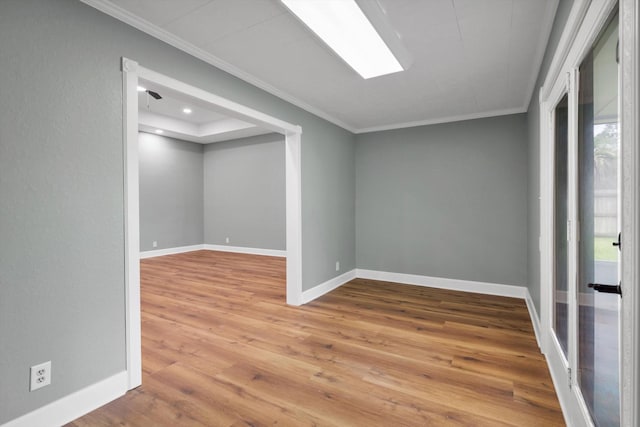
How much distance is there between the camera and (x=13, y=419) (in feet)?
5.03

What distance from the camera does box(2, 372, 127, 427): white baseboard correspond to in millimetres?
1603

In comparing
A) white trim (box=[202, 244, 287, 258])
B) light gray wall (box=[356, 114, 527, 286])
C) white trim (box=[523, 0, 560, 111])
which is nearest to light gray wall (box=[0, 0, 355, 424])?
white trim (box=[523, 0, 560, 111])

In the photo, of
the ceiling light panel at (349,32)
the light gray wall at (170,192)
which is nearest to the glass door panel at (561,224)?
the ceiling light panel at (349,32)

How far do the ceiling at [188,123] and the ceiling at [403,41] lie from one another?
276 cm

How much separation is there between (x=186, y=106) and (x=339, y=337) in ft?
15.9

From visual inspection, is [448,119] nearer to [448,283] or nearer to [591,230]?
[448,283]

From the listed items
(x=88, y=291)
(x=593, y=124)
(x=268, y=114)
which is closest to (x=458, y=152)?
(x=268, y=114)

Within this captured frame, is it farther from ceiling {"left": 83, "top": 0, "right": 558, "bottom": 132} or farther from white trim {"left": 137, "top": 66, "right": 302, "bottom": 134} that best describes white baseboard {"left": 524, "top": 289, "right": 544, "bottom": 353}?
white trim {"left": 137, "top": 66, "right": 302, "bottom": 134}

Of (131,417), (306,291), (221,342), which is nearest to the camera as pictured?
(131,417)

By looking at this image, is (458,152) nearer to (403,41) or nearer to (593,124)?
(403,41)

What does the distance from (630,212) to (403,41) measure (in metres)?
2.04

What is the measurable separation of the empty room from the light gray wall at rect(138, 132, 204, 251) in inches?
129

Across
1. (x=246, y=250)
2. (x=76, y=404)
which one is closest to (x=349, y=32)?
(x=76, y=404)

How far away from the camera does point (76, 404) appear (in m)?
1.77
